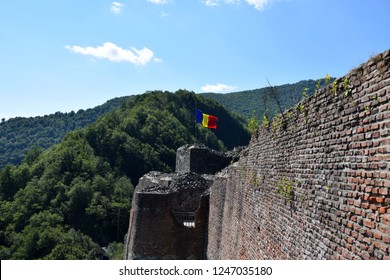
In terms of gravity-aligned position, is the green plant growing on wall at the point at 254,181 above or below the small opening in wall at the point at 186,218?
above

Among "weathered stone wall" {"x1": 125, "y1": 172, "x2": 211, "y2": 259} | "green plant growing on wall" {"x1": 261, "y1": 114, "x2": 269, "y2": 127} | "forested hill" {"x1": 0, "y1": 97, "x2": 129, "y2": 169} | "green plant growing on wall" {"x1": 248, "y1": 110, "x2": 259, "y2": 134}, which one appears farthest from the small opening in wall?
"forested hill" {"x1": 0, "y1": 97, "x2": 129, "y2": 169}

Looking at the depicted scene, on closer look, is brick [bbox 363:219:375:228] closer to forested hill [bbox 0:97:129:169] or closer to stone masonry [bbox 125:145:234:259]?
stone masonry [bbox 125:145:234:259]

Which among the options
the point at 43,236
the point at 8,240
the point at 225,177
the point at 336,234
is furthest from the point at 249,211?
the point at 8,240

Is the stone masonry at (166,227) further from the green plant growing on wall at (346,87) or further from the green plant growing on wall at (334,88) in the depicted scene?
the green plant growing on wall at (346,87)

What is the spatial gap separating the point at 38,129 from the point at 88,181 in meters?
71.7

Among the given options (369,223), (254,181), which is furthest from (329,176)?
(254,181)

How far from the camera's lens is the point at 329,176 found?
4.36 m

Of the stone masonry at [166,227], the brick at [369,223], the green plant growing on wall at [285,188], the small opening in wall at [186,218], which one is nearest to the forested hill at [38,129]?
the stone masonry at [166,227]

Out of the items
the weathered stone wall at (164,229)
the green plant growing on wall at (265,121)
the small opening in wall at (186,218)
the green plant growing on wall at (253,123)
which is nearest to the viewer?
the green plant growing on wall at (265,121)

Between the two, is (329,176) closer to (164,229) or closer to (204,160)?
(164,229)

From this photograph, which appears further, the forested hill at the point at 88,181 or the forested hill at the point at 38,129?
the forested hill at the point at 38,129

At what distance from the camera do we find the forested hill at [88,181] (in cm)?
4122

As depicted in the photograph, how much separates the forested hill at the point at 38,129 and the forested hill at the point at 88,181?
42.5 m

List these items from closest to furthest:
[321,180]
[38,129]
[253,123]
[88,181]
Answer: [321,180], [253,123], [88,181], [38,129]
